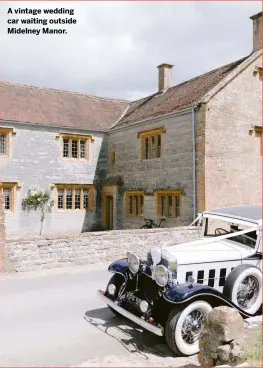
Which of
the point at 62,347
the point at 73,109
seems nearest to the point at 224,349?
the point at 62,347

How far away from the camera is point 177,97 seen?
64.8 feet

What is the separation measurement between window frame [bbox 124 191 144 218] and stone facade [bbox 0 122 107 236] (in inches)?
94.1

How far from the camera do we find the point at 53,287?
8984 mm

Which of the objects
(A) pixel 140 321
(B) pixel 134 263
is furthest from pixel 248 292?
(A) pixel 140 321

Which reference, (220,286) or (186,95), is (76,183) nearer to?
(186,95)

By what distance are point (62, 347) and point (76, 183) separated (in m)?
16.7

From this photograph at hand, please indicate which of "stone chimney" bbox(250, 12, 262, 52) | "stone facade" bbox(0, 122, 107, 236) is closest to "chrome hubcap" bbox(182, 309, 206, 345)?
"stone facade" bbox(0, 122, 107, 236)

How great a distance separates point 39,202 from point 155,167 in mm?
6872

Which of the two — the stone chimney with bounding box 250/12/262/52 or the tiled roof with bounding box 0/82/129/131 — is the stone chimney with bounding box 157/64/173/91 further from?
the stone chimney with bounding box 250/12/262/52

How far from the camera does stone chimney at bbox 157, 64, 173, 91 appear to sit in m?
23.0

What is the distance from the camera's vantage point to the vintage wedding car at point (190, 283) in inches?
220

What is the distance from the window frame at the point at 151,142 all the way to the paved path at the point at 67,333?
11.2 meters

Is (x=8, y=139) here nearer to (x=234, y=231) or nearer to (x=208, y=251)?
(x=234, y=231)

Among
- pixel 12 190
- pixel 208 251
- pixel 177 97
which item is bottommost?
pixel 208 251
